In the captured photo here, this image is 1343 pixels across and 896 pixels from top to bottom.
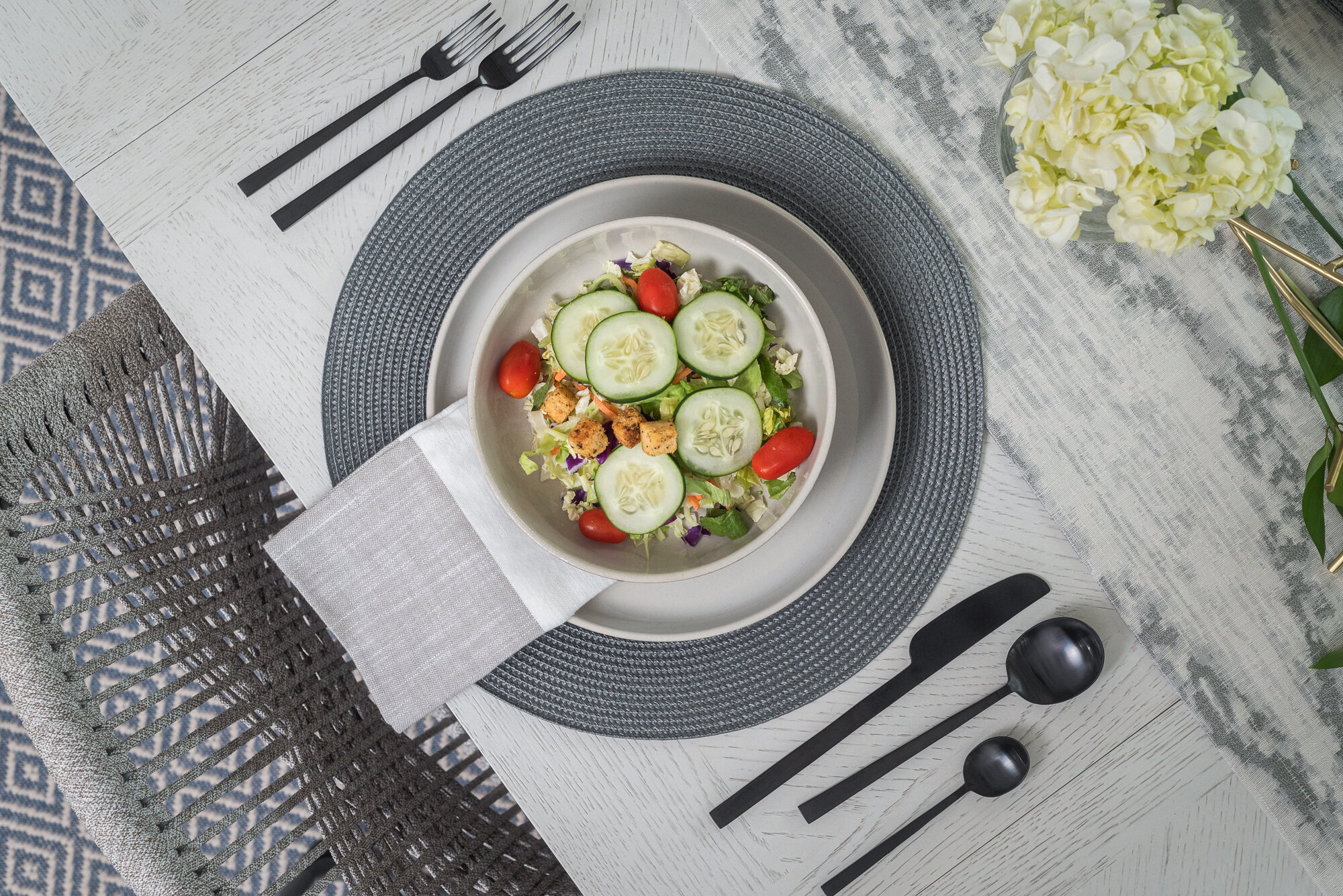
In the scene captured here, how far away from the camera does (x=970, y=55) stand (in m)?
0.97

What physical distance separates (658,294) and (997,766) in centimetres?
70

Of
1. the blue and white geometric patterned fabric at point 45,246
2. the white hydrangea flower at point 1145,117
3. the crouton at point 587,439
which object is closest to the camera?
the white hydrangea flower at point 1145,117

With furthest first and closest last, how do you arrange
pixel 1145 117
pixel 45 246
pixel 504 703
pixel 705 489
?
pixel 45 246, pixel 504 703, pixel 705 489, pixel 1145 117

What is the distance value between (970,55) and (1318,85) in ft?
1.27

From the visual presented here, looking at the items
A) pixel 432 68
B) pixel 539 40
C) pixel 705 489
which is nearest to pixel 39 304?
pixel 432 68

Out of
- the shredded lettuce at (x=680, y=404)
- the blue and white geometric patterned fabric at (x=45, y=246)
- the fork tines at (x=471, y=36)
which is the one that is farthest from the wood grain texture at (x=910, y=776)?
the blue and white geometric patterned fabric at (x=45, y=246)

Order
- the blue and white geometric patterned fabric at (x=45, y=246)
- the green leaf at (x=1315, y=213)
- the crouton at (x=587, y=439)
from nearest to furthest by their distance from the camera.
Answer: the green leaf at (x=1315, y=213) → the crouton at (x=587, y=439) → the blue and white geometric patterned fabric at (x=45, y=246)

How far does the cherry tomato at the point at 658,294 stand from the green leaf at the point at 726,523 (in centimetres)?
24

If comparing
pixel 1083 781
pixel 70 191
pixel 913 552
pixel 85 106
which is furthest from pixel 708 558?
pixel 70 191

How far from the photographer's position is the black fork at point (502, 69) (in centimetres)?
100

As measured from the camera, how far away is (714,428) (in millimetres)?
928

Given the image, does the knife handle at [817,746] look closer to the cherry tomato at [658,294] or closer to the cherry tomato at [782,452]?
the cherry tomato at [782,452]

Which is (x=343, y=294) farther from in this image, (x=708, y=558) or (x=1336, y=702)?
(x=1336, y=702)

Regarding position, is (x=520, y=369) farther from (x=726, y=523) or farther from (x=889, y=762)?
(x=889, y=762)
